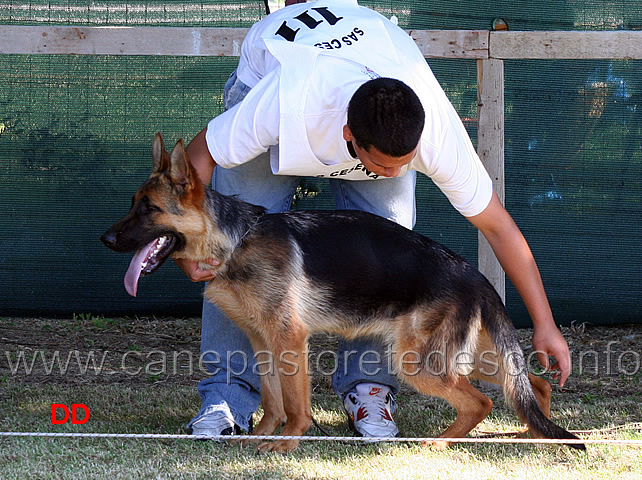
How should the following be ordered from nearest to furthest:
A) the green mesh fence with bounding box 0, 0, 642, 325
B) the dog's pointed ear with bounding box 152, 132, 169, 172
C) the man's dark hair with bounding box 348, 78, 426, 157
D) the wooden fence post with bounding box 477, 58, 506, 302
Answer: the man's dark hair with bounding box 348, 78, 426, 157
the dog's pointed ear with bounding box 152, 132, 169, 172
the wooden fence post with bounding box 477, 58, 506, 302
the green mesh fence with bounding box 0, 0, 642, 325

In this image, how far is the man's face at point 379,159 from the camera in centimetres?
311

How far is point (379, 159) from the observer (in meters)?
3.14

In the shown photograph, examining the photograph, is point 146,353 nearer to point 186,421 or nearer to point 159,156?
point 186,421

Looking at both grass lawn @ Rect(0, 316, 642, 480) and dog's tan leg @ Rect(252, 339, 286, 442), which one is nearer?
grass lawn @ Rect(0, 316, 642, 480)

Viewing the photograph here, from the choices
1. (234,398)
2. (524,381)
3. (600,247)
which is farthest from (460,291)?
(600,247)

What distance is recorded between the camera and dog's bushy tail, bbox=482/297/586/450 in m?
Result: 3.30

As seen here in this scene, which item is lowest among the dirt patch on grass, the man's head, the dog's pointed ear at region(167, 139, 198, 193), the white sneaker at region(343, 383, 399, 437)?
the dirt patch on grass

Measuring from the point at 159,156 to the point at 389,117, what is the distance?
1096 mm

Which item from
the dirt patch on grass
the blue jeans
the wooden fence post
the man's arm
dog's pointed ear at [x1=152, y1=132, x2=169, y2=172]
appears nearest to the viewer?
dog's pointed ear at [x1=152, y1=132, x2=169, y2=172]

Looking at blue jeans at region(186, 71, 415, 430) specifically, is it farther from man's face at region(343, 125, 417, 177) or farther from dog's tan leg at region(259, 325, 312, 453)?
man's face at region(343, 125, 417, 177)

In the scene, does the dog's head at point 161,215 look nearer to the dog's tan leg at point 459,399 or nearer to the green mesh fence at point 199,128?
the dog's tan leg at point 459,399

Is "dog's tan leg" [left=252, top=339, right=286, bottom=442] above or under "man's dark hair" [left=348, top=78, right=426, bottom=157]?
under

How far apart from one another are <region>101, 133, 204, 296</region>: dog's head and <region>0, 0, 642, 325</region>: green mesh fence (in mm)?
2550

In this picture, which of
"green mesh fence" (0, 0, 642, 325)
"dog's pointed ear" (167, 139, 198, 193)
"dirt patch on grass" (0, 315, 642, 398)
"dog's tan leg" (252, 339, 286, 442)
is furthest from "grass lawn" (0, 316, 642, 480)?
"dog's pointed ear" (167, 139, 198, 193)
